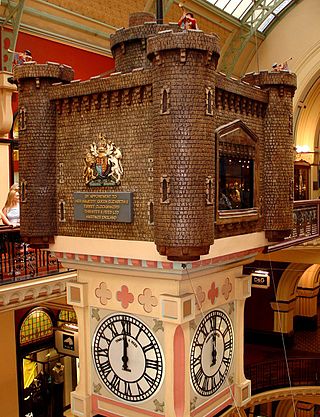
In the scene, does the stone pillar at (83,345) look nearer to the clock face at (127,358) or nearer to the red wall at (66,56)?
the clock face at (127,358)

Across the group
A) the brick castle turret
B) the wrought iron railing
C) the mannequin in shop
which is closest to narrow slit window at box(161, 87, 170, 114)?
the brick castle turret

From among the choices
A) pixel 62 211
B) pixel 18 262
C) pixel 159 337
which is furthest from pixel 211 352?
pixel 18 262

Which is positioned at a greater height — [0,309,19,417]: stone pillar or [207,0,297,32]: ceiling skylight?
[207,0,297,32]: ceiling skylight

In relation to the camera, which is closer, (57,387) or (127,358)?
(127,358)

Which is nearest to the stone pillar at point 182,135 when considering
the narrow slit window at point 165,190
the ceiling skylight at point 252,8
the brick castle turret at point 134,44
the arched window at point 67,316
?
the narrow slit window at point 165,190

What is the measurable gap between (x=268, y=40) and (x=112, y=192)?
1718 cm

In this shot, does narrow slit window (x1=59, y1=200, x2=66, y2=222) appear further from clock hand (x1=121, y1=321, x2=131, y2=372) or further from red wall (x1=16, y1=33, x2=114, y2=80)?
red wall (x1=16, y1=33, x2=114, y2=80)

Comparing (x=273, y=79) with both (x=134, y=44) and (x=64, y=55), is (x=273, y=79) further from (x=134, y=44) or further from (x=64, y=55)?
(x=64, y=55)

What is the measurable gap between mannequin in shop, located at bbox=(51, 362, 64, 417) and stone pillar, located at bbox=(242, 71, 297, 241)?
914 centimetres

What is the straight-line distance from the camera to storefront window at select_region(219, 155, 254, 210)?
19.0ft

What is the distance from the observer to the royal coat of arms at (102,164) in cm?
565

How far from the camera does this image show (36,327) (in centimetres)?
1307

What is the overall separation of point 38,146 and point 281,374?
42.7 feet

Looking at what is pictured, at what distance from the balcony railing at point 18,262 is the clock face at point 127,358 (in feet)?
8.86
